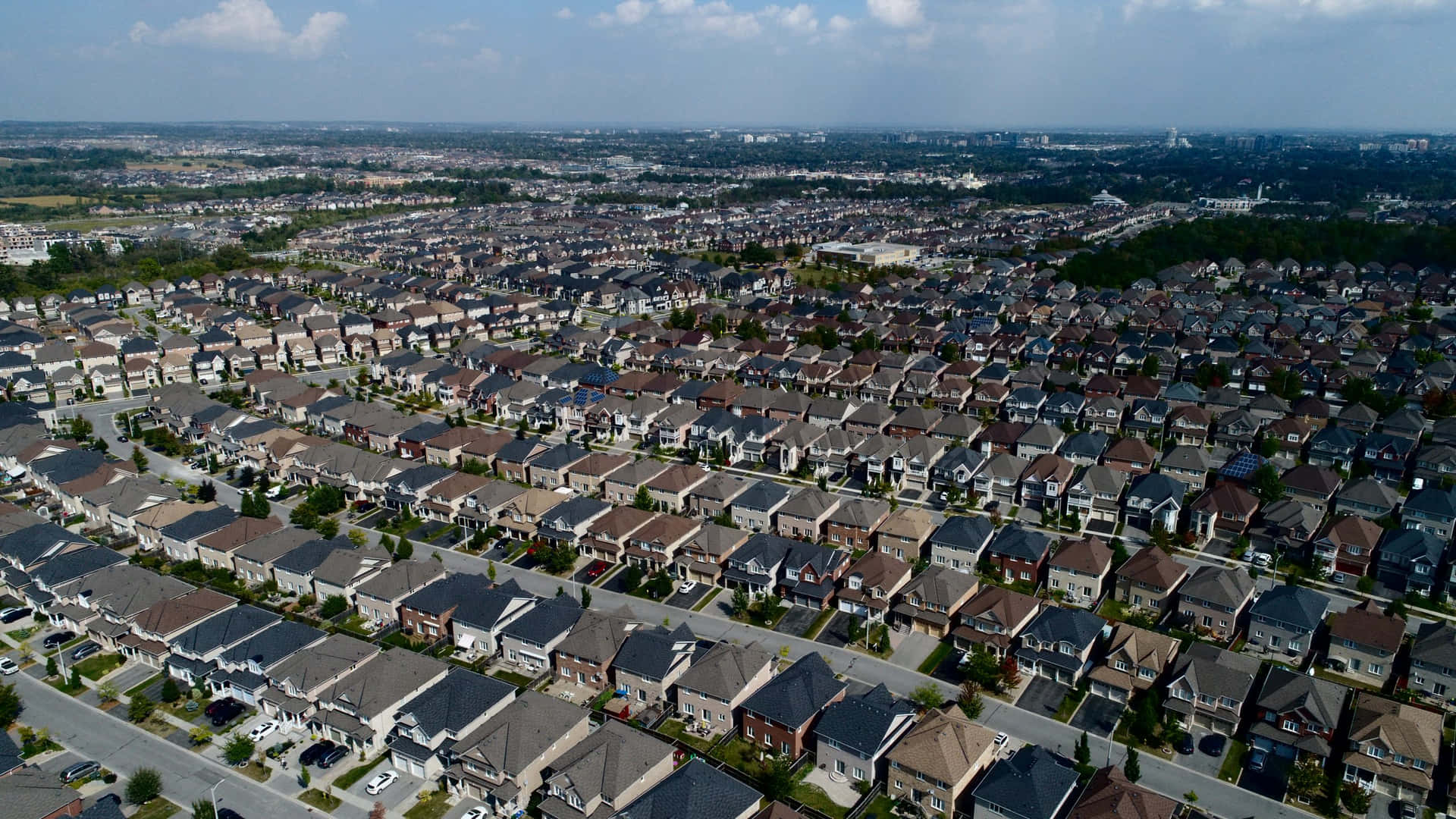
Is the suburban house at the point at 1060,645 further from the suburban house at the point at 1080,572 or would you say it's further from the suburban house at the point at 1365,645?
the suburban house at the point at 1365,645

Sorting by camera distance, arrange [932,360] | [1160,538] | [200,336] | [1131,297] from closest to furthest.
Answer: [1160,538] < [932,360] < [200,336] < [1131,297]

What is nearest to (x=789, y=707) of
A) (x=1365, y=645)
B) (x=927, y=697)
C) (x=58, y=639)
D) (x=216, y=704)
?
(x=927, y=697)

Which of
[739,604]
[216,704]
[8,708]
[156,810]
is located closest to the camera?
[156,810]

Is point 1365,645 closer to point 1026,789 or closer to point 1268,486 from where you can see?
point 1268,486

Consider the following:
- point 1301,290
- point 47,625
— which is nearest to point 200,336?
point 47,625

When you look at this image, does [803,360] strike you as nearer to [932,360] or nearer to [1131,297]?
[932,360]

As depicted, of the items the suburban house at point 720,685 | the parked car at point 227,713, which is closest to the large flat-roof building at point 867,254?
the suburban house at point 720,685
